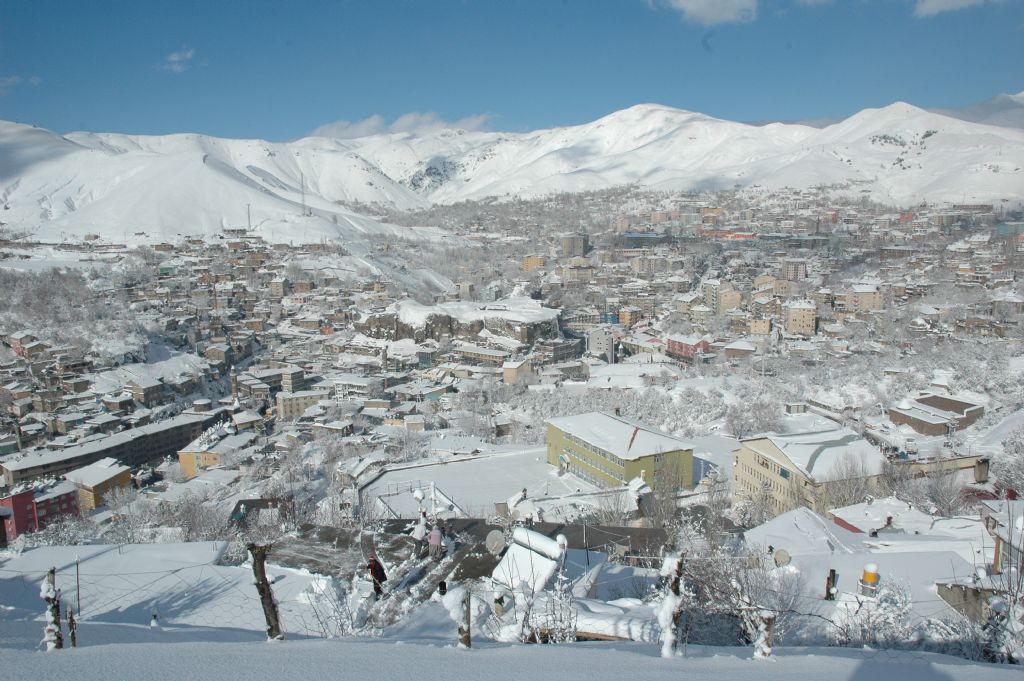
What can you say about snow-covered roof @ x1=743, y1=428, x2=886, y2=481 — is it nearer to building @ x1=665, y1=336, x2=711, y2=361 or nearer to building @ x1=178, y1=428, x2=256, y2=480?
building @ x1=178, y1=428, x2=256, y2=480

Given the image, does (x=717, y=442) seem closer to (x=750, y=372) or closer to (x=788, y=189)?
(x=750, y=372)

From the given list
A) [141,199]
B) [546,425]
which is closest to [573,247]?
[141,199]

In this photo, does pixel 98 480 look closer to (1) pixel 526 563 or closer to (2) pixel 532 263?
(1) pixel 526 563

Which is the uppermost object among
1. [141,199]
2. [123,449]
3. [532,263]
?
[141,199]

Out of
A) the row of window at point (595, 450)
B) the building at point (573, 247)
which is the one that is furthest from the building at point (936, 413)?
the building at point (573, 247)

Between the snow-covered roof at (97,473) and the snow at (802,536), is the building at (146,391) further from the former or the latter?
the snow at (802,536)
